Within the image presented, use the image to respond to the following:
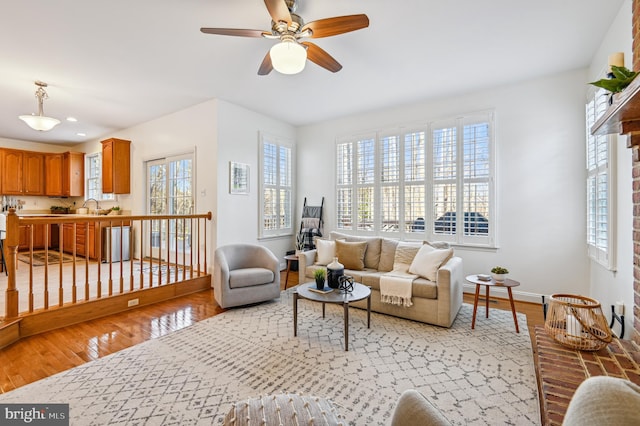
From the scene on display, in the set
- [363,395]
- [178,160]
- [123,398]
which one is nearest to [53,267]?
[178,160]

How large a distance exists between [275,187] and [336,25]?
145 inches

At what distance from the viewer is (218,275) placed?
356cm

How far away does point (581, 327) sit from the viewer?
182 cm

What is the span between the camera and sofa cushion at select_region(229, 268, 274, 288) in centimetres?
358

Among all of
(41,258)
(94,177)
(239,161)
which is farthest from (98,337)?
Answer: (94,177)

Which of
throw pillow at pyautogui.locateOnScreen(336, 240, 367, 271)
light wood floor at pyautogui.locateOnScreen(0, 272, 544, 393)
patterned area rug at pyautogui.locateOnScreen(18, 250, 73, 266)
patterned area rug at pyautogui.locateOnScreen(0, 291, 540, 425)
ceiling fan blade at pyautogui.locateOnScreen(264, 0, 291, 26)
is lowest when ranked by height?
patterned area rug at pyautogui.locateOnScreen(0, 291, 540, 425)

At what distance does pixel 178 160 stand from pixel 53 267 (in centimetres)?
316

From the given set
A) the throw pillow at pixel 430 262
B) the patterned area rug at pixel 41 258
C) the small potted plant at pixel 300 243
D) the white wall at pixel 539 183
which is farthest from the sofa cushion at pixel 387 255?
the patterned area rug at pixel 41 258

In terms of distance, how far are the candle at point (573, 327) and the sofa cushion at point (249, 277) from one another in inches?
117

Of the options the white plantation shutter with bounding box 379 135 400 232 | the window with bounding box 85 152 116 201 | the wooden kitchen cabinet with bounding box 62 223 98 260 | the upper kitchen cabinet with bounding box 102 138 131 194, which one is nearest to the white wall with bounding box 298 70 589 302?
the white plantation shutter with bounding box 379 135 400 232

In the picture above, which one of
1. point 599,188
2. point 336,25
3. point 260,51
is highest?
point 260,51

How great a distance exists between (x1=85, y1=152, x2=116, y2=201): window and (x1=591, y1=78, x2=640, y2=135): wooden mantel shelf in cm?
840

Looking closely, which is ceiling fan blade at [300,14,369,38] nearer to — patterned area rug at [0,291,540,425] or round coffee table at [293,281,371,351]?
round coffee table at [293,281,371,351]

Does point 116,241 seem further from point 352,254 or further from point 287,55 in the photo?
point 287,55
